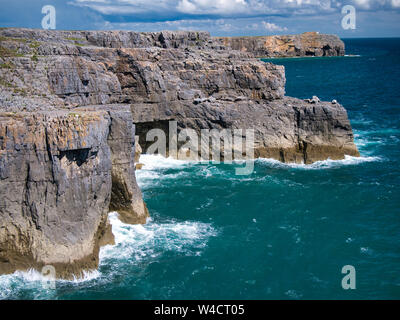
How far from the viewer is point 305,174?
178ft

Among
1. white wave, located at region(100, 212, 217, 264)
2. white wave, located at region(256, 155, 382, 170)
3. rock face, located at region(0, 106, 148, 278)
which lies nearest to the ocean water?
white wave, located at region(100, 212, 217, 264)

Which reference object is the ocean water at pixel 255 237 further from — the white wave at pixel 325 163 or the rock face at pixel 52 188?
the rock face at pixel 52 188

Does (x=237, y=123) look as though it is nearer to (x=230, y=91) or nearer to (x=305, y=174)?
(x=230, y=91)

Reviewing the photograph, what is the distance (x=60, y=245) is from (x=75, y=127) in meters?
8.76

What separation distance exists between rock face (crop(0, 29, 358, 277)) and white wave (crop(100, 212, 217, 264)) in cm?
114

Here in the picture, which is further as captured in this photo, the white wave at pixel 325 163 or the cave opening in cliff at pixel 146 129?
the cave opening in cliff at pixel 146 129

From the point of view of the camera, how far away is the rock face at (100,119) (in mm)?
30656

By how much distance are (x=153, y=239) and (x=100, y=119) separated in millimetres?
12143

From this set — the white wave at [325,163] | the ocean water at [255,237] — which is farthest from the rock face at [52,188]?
the white wave at [325,163]

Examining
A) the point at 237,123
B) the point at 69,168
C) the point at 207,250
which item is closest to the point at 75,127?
the point at 69,168

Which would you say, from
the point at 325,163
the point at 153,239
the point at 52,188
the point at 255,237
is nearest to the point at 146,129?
the point at 153,239

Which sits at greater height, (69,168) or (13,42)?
(13,42)

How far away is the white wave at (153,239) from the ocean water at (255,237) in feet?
0.30

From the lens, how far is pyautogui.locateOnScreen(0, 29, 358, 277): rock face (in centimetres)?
3066
